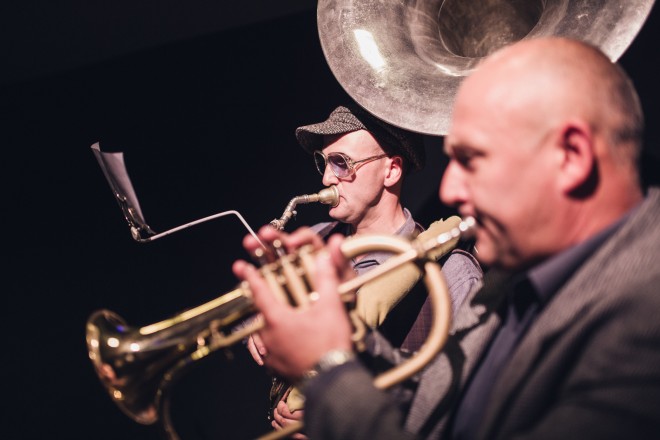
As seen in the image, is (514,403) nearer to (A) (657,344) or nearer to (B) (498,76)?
(A) (657,344)

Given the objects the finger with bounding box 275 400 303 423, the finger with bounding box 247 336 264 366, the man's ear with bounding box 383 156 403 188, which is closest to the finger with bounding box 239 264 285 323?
the finger with bounding box 275 400 303 423

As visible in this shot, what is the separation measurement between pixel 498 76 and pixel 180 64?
2.32 m

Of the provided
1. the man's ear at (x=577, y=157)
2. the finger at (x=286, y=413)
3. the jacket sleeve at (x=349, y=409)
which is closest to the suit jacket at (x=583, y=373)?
the jacket sleeve at (x=349, y=409)

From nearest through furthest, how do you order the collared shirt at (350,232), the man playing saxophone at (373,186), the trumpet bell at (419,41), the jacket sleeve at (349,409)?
the jacket sleeve at (349,409) → the trumpet bell at (419,41) → the man playing saxophone at (373,186) → the collared shirt at (350,232)

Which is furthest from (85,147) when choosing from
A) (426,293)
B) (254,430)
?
(426,293)

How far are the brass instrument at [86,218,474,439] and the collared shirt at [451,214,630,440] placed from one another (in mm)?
138

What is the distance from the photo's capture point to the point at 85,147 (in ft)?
9.24

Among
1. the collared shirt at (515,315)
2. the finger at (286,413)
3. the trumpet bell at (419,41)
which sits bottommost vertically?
the finger at (286,413)

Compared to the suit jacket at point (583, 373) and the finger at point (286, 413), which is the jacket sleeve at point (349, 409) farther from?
the finger at point (286, 413)

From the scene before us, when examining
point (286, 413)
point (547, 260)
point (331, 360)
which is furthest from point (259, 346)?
point (547, 260)

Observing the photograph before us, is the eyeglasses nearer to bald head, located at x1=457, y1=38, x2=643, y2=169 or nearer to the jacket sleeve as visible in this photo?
bald head, located at x1=457, y1=38, x2=643, y2=169

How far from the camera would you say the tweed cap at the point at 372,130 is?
82.2 inches

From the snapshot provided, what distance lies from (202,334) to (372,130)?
1.32 meters

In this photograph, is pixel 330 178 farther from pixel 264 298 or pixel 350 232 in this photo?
pixel 264 298
